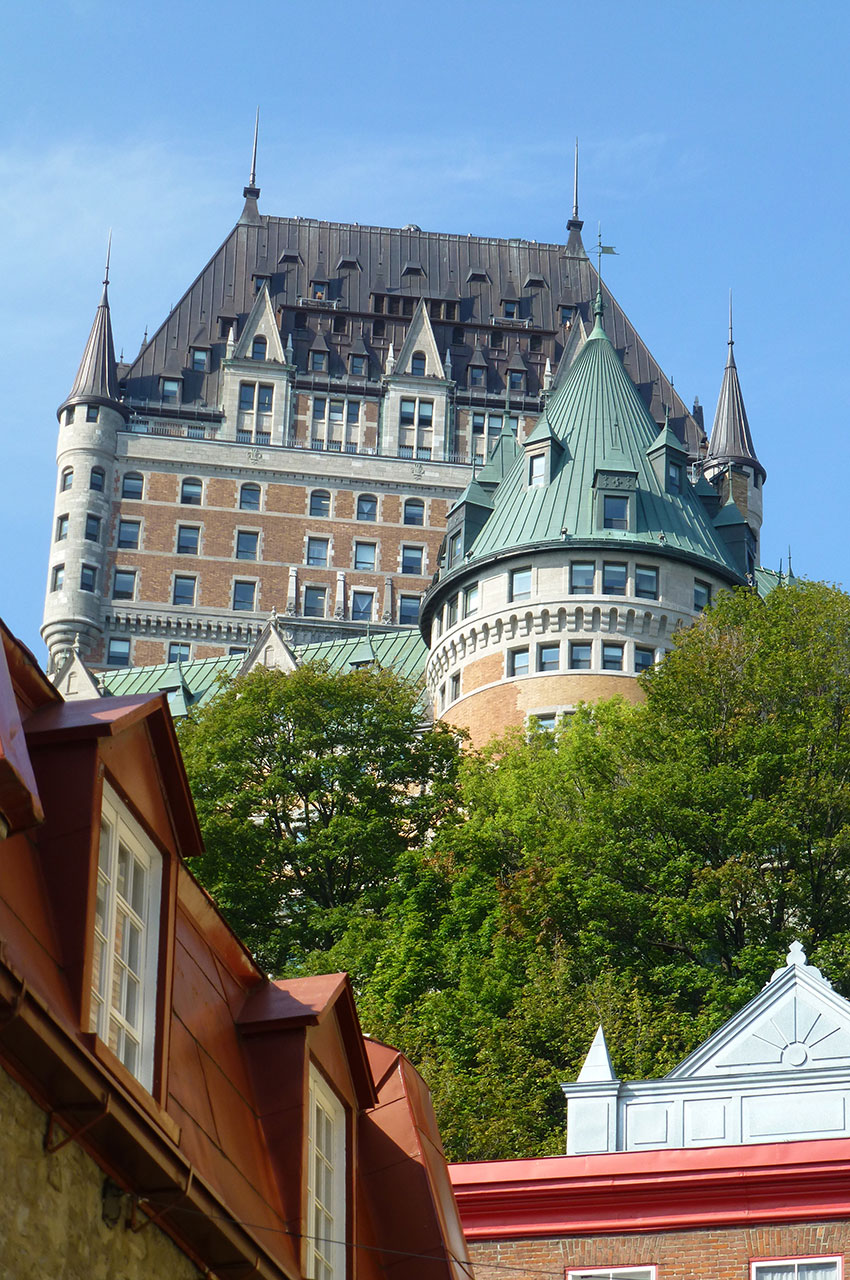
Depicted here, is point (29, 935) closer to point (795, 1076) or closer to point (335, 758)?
point (795, 1076)

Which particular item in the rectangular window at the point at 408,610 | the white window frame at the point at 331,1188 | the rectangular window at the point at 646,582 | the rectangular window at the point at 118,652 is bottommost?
the white window frame at the point at 331,1188

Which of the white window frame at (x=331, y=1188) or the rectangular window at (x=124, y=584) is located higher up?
the rectangular window at (x=124, y=584)

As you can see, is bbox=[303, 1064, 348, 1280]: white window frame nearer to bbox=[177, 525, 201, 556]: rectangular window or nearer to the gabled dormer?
the gabled dormer

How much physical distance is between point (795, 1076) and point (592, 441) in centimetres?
5564

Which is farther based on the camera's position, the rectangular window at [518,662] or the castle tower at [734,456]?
the castle tower at [734,456]

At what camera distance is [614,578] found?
73.9 meters

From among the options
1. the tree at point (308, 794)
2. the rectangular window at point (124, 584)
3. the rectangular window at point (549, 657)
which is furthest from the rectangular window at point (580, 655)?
the rectangular window at point (124, 584)

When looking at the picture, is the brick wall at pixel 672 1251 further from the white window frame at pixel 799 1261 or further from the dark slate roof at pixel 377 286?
the dark slate roof at pixel 377 286

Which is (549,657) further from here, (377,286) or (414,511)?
(377,286)

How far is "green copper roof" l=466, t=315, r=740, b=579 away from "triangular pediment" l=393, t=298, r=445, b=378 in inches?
1449

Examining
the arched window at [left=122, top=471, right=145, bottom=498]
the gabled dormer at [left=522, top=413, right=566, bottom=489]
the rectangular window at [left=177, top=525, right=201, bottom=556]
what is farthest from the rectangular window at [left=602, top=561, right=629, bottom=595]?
the arched window at [left=122, top=471, right=145, bottom=498]

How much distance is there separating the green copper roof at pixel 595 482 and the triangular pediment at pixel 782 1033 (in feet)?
159

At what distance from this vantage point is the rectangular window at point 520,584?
73.9 meters

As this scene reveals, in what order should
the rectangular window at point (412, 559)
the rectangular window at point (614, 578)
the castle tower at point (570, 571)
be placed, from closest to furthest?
the castle tower at point (570, 571) < the rectangular window at point (614, 578) < the rectangular window at point (412, 559)
